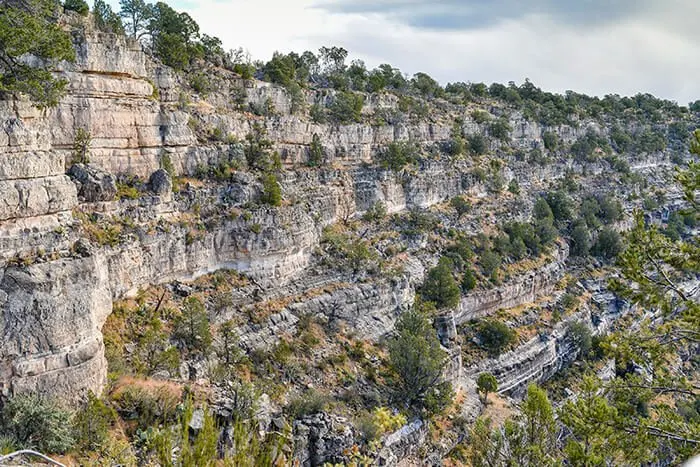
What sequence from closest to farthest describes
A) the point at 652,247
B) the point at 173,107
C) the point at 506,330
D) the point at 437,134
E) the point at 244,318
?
the point at 652,247 → the point at 244,318 → the point at 173,107 → the point at 506,330 → the point at 437,134

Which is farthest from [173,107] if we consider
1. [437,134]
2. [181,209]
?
[437,134]

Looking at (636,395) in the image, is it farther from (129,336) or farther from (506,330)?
(506,330)

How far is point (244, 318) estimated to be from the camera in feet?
98.5

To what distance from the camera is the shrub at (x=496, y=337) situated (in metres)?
41.6

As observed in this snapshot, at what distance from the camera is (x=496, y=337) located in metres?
41.9

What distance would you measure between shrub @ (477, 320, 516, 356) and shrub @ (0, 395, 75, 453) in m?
31.2

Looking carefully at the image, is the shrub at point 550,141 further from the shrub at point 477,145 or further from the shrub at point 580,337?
the shrub at point 580,337

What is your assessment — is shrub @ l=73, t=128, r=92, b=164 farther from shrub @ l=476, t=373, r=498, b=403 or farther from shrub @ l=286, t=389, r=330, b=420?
shrub @ l=476, t=373, r=498, b=403

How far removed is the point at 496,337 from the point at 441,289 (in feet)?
18.9

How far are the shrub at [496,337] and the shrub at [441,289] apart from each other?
3539mm

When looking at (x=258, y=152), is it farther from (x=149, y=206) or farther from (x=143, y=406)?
(x=143, y=406)

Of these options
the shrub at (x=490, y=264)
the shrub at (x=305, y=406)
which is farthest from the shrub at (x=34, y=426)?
the shrub at (x=490, y=264)

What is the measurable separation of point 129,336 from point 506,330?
91.7 feet

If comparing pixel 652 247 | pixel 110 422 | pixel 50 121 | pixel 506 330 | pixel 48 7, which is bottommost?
pixel 506 330
